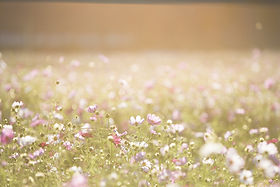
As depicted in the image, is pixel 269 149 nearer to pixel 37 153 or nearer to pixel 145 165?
pixel 145 165

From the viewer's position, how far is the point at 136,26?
1386cm

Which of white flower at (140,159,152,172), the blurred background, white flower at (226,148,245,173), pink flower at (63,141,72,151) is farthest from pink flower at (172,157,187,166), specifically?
the blurred background

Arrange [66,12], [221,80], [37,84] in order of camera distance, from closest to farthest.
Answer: [37,84] < [221,80] < [66,12]

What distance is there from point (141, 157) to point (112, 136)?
0.62 feet

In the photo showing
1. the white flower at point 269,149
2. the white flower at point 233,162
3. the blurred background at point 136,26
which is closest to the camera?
the white flower at point 233,162

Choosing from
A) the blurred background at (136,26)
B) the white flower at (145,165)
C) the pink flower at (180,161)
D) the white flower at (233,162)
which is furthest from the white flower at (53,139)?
the blurred background at (136,26)

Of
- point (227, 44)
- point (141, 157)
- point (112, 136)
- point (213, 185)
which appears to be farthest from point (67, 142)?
point (227, 44)

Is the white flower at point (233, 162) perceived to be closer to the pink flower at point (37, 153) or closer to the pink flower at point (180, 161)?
the pink flower at point (180, 161)

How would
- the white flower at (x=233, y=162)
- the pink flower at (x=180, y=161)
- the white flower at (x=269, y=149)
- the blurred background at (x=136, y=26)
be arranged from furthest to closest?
the blurred background at (x=136, y=26)
the pink flower at (x=180, y=161)
the white flower at (x=269, y=149)
the white flower at (x=233, y=162)

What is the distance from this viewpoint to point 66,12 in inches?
513

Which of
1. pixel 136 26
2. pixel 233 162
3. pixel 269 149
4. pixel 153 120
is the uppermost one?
pixel 136 26

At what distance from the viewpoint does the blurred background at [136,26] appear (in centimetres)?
1262

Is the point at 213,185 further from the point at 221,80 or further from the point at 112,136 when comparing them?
the point at 221,80

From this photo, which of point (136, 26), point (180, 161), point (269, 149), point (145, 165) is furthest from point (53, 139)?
point (136, 26)
